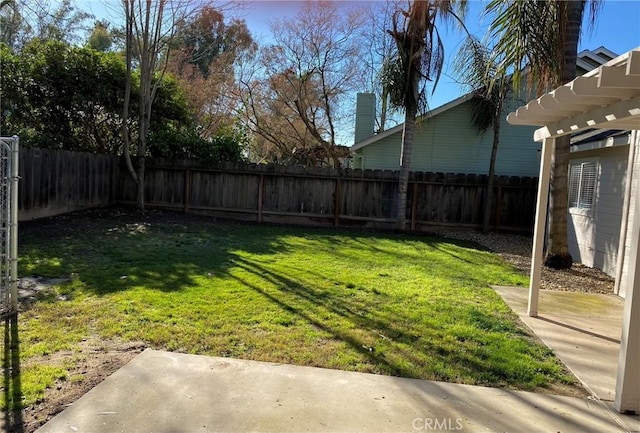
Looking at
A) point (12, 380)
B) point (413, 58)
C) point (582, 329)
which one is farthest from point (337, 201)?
point (12, 380)

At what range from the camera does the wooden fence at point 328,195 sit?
1217cm

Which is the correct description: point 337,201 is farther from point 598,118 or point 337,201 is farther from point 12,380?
point 12,380

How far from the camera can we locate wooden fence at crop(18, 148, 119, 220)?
959 centimetres

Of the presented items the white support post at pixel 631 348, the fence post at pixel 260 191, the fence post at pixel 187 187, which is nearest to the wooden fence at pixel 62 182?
the fence post at pixel 187 187

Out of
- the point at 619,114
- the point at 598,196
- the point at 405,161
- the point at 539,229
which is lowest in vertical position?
the point at 539,229

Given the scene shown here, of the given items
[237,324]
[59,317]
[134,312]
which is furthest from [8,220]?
[237,324]

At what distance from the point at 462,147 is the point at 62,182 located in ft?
38.4

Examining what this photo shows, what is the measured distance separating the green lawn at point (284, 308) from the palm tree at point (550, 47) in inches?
45.7

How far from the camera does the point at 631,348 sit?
9.95 ft

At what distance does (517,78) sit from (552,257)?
3258mm

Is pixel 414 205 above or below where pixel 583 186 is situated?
below

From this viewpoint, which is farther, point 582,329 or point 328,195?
point 328,195

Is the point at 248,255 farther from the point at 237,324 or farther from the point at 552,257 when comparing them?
the point at 552,257

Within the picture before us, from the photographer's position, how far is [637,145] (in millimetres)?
6617
